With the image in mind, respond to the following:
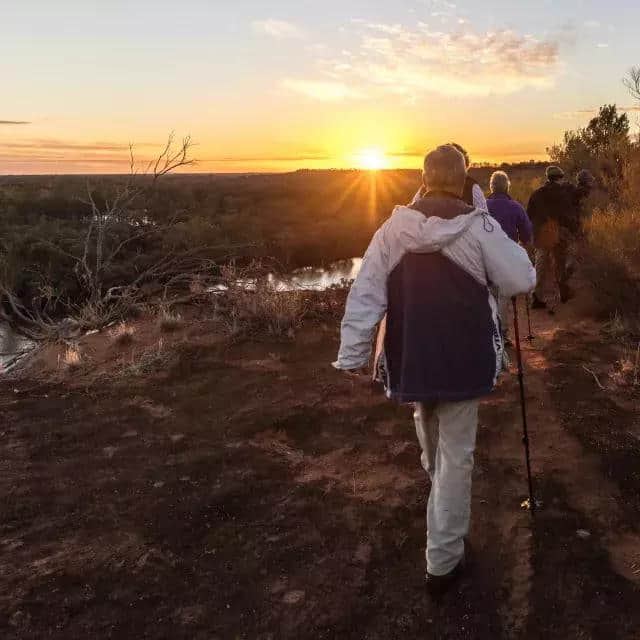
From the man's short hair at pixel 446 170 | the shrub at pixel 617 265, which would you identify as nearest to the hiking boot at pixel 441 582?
the man's short hair at pixel 446 170

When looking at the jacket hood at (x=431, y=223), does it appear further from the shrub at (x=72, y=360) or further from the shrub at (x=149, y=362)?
the shrub at (x=72, y=360)

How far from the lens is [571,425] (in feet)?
13.9

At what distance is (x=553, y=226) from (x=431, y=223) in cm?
601

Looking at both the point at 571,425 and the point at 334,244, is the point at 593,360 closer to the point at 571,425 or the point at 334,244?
the point at 571,425

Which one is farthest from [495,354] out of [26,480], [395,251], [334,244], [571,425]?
[334,244]

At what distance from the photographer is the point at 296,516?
328cm

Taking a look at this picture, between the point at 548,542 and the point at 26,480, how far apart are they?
11.0 feet

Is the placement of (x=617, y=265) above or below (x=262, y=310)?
above

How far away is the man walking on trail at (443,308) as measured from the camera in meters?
2.26

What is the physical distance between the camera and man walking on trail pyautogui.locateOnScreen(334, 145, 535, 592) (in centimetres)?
226

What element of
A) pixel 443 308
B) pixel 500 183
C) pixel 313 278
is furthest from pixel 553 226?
pixel 313 278

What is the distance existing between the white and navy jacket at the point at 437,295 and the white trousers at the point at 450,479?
0.46ft

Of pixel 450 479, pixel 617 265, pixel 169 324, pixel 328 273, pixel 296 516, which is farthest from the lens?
pixel 328 273

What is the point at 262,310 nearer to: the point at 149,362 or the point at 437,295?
the point at 149,362
